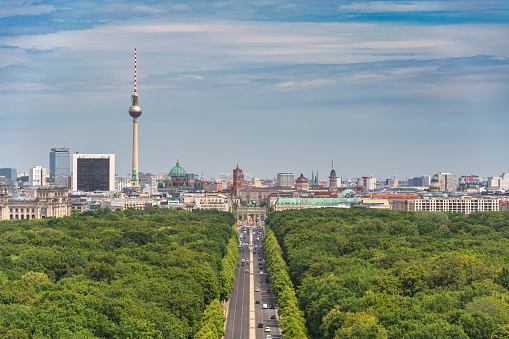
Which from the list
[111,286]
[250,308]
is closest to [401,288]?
[111,286]

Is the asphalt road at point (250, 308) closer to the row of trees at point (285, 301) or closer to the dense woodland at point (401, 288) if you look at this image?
the row of trees at point (285, 301)

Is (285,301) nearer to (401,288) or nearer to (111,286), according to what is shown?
(401,288)

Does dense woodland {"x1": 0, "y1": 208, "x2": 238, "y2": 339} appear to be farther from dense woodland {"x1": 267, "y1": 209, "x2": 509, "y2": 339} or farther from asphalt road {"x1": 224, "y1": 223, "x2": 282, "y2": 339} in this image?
dense woodland {"x1": 267, "y1": 209, "x2": 509, "y2": 339}

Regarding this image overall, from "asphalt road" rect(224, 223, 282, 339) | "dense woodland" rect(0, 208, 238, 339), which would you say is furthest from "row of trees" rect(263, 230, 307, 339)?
"dense woodland" rect(0, 208, 238, 339)

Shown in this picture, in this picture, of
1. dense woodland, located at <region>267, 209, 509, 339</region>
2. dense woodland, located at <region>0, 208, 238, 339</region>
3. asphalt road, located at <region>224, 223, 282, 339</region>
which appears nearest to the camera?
dense woodland, located at <region>267, 209, 509, 339</region>

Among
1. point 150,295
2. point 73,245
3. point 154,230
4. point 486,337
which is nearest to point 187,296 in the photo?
point 150,295
